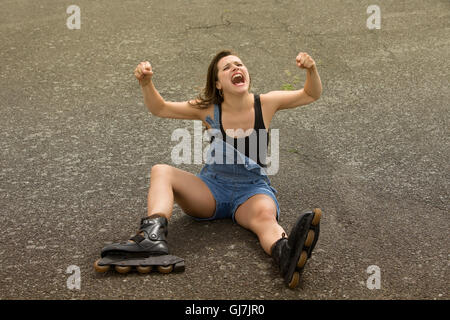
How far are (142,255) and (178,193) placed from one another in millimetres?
481

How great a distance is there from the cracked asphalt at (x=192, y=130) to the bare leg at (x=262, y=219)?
81 mm

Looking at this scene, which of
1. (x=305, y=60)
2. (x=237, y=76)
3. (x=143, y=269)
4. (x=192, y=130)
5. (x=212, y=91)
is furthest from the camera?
(x=192, y=130)

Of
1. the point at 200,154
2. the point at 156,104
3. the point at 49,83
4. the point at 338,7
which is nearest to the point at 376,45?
the point at 338,7

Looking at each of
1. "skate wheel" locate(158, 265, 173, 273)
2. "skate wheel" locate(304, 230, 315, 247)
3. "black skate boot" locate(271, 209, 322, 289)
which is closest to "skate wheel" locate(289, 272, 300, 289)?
"black skate boot" locate(271, 209, 322, 289)

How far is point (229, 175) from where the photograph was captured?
3.56m

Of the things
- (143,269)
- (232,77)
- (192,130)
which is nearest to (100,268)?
(143,269)

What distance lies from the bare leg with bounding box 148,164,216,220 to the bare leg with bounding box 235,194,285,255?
7.3 inches

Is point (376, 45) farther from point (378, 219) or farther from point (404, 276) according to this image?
point (404, 276)

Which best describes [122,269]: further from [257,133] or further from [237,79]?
[237,79]

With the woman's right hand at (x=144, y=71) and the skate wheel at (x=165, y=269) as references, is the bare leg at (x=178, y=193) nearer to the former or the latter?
the skate wheel at (x=165, y=269)

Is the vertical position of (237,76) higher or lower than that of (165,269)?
higher

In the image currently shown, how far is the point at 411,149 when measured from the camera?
4641 millimetres

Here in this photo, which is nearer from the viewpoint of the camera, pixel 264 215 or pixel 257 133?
pixel 264 215

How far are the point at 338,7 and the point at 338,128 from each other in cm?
294
